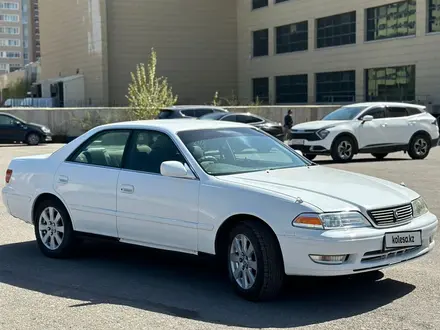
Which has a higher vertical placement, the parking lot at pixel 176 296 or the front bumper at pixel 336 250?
the front bumper at pixel 336 250

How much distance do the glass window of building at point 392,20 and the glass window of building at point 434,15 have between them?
1.30 meters

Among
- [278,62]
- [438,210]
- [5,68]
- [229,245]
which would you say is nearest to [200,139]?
[229,245]

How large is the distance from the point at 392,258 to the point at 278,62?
51701 mm

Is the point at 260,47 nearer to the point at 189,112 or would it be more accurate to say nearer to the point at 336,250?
the point at 189,112

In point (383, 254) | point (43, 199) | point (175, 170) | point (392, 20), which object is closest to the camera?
point (383, 254)

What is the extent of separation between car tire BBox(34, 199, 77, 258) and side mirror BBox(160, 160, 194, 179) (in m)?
1.71

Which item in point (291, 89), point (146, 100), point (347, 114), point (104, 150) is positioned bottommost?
point (104, 150)

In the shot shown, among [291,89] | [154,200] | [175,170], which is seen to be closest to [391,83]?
[291,89]

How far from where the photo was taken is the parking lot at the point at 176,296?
5.12 meters

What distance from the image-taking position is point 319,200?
5.45 m

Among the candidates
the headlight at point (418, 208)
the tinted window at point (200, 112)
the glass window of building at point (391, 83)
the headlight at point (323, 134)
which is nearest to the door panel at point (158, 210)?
the headlight at point (418, 208)

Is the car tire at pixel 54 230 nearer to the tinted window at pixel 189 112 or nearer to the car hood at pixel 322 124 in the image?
the car hood at pixel 322 124

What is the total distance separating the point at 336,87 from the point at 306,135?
33.4 metres

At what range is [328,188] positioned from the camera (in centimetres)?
579
